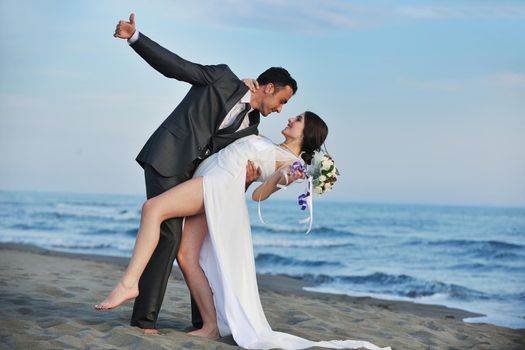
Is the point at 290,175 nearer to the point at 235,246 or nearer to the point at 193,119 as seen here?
the point at 235,246

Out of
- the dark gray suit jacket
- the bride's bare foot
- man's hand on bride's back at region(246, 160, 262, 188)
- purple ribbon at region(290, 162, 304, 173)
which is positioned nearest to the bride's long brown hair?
purple ribbon at region(290, 162, 304, 173)

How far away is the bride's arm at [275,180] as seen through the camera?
4773 millimetres

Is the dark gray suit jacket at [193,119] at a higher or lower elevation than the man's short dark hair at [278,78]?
lower

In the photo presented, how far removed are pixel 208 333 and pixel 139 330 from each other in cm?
44

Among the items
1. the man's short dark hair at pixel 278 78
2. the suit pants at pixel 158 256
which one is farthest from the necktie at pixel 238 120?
the suit pants at pixel 158 256

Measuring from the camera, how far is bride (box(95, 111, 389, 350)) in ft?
15.6

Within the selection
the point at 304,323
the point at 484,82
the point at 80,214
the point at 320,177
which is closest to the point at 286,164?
the point at 320,177

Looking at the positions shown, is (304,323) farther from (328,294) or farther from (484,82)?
(484,82)

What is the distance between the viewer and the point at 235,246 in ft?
16.1

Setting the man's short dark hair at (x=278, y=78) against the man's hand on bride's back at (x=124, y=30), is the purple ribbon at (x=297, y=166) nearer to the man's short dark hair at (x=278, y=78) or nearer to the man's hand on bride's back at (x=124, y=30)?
the man's short dark hair at (x=278, y=78)

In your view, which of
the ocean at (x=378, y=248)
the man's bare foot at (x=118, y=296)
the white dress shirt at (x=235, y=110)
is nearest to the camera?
the man's bare foot at (x=118, y=296)

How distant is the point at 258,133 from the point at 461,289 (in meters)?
9.41

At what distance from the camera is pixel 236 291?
4.86 m

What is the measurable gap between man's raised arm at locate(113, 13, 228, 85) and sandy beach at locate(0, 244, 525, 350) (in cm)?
162
